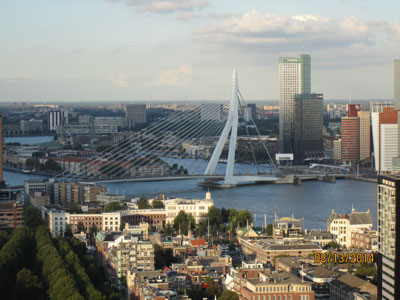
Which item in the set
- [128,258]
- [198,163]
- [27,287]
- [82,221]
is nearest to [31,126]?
[198,163]

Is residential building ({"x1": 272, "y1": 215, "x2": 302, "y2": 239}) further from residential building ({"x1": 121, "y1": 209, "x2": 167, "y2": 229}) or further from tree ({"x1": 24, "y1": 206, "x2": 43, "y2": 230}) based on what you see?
tree ({"x1": 24, "y1": 206, "x2": 43, "y2": 230})

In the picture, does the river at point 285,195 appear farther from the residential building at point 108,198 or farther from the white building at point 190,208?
the residential building at point 108,198

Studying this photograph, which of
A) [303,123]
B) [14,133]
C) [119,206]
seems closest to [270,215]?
[119,206]

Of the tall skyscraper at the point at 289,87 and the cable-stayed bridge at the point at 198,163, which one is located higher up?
the tall skyscraper at the point at 289,87

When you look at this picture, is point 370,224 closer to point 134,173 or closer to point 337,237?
point 337,237

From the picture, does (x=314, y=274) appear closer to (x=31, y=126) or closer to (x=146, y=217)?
(x=146, y=217)

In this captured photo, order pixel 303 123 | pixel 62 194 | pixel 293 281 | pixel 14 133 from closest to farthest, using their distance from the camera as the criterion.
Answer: pixel 293 281 → pixel 62 194 → pixel 303 123 → pixel 14 133

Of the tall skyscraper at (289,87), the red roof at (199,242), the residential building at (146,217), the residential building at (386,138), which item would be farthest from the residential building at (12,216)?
the tall skyscraper at (289,87)
